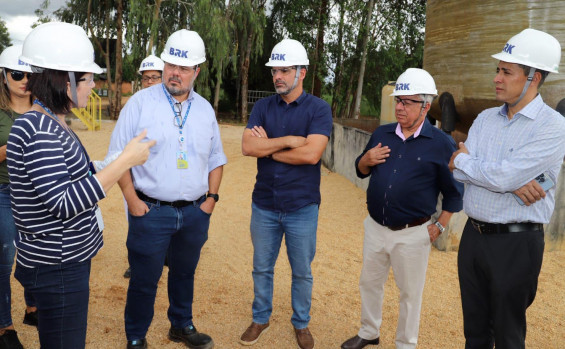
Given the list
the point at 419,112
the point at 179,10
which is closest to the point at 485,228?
the point at 419,112

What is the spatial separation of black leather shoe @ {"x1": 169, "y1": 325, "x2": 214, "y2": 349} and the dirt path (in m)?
0.06

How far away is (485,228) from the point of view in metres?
2.96

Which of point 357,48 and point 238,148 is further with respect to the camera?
point 357,48

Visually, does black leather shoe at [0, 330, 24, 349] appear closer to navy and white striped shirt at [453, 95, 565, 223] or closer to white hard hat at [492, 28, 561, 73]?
navy and white striped shirt at [453, 95, 565, 223]

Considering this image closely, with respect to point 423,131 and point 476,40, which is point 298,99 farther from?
point 476,40

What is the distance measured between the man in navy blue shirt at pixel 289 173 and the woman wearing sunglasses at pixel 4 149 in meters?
1.70

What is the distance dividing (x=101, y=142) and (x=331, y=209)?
8.77 metres

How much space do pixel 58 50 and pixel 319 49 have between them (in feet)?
80.4

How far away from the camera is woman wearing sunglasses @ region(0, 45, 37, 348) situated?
347 cm

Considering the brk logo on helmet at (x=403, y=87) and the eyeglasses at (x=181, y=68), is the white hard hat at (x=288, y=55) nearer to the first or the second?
the eyeglasses at (x=181, y=68)

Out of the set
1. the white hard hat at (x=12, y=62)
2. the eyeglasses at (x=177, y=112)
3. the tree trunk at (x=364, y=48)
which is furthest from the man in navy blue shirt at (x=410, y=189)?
the tree trunk at (x=364, y=48)

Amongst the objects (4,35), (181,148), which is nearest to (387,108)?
(181,148)

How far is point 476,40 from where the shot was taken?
23.2 feet

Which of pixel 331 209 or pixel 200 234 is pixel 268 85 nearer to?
pixel 331 209
